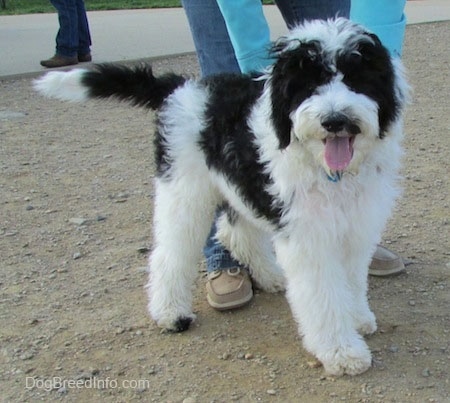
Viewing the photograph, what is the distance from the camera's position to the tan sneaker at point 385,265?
349cm

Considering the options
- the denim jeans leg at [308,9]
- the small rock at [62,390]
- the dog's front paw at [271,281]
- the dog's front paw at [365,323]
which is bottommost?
the dog's front paw at [271,281]

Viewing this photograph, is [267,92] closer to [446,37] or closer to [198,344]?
[198,344]

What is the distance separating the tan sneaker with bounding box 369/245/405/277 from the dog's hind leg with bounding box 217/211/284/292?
0.44 m

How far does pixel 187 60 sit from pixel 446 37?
368 cm

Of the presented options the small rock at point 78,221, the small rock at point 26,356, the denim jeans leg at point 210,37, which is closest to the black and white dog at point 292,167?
the denim jeans leg at point 210,37

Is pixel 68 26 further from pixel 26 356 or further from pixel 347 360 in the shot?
pixel 347 360

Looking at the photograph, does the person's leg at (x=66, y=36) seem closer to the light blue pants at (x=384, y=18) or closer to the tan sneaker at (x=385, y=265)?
the tan sneaker at (x=385, y=265)

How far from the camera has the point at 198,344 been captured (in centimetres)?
303

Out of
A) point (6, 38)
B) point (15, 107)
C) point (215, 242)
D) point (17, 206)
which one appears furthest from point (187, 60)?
point (215, 242)

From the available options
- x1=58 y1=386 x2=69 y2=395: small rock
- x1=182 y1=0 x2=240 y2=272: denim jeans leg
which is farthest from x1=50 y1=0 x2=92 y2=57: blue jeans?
x1=58 y1=386 x2=69 y2=395: small rock

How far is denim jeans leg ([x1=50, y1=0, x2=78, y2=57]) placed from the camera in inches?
327

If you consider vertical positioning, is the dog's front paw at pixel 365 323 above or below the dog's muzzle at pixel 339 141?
below

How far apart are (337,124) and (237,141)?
57 cm

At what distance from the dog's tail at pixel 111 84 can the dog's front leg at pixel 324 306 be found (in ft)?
2.80
